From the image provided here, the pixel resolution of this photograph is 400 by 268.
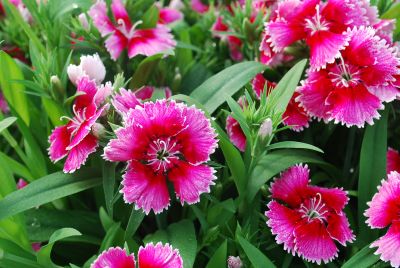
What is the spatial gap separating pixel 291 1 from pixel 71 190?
0.76 meters

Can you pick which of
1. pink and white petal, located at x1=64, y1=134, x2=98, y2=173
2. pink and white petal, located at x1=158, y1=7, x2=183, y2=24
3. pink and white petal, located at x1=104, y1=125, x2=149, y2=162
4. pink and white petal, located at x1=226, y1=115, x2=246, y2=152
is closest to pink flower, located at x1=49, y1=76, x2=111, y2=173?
pink and white petal, located at x1=64, y1=134, x2=98, y2=173

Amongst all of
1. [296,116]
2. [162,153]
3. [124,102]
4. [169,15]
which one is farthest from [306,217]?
[169,15]

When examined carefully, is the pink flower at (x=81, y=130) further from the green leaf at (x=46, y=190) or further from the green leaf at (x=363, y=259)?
the green leaf at (x=363, y=259)

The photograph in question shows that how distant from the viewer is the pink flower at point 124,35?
1.58 metres

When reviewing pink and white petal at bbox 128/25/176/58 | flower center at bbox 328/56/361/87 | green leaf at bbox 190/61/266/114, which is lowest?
green leaf at bbox 190/61/266/114

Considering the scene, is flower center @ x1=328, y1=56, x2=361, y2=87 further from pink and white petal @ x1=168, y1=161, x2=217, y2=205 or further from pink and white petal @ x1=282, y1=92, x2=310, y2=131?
pink and white petal @ x1=168, y1=161, x2=217, y2=205

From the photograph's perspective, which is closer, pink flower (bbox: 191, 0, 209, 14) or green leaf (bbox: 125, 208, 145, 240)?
green leaf (bbox: 125, 208, 145, 240)

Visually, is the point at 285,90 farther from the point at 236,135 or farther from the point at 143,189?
the point at 143,189

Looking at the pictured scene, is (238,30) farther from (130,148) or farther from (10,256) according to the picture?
(10,256)

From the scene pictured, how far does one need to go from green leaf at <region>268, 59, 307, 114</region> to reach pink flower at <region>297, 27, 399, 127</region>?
29 millimetres

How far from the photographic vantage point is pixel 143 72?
1573 millimetres

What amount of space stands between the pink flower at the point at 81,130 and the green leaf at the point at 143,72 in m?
0.24

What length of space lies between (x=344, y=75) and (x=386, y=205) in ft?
1.12

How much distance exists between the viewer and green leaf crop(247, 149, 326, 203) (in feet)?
4.29
